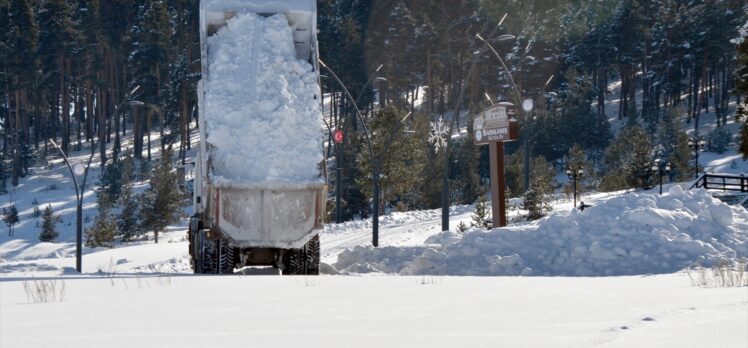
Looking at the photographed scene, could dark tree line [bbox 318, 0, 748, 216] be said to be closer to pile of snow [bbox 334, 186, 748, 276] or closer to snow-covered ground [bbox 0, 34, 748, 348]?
pile of snow [bbox 334, 186, 748, 276]

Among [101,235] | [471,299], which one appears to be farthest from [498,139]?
[101,235]

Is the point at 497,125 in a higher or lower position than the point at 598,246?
higher

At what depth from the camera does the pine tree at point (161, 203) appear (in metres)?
48.8

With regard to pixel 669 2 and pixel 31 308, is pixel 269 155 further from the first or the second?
pixel 669 2

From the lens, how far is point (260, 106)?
1535cm

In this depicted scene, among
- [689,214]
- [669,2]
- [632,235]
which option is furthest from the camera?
[669,2]

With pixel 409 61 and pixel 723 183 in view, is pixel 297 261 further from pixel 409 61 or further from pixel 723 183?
pixel 409 61

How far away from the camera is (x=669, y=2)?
84.9 m

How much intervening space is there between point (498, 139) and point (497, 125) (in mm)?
424

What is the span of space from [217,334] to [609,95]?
92.7 m

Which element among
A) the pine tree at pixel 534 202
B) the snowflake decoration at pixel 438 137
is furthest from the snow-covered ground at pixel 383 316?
the snowflake decoration at pixel 438 137

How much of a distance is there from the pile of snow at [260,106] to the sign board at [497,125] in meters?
10.1

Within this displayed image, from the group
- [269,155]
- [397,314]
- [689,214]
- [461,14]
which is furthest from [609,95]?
[397,314]

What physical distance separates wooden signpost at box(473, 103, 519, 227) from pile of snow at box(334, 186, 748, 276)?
5.57 m
